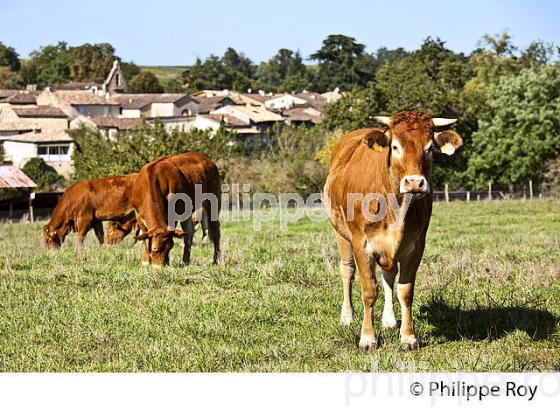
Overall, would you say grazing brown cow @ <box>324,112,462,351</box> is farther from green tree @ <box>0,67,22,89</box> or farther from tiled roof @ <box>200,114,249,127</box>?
green tree @ <box>0,67,22,89</box>

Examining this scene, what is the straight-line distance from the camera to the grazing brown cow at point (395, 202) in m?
8.00

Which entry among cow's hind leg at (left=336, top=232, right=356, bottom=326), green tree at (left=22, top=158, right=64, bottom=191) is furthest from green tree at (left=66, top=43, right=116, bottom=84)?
cow's hind leg at (left=336, top=232, right=356, bottom=326)

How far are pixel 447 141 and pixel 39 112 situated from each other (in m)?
93.0

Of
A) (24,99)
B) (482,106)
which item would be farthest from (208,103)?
A: (482,106)

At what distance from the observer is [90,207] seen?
2081 cm

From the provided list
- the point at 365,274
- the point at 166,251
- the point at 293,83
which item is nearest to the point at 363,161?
the point at 365,274

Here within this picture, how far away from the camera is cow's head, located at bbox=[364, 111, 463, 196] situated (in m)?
7.84

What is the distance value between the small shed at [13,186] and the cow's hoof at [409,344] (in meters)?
39.6

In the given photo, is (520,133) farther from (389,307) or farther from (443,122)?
(443,122)

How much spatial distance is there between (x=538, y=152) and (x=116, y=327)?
50.8 metres

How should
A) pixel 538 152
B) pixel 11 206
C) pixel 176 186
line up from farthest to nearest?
pixel 538 152, pixel 11 206, pixel 176 186

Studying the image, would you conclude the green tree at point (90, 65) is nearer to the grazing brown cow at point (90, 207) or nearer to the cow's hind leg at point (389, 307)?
the grazing brown cow at point (90, 207)
